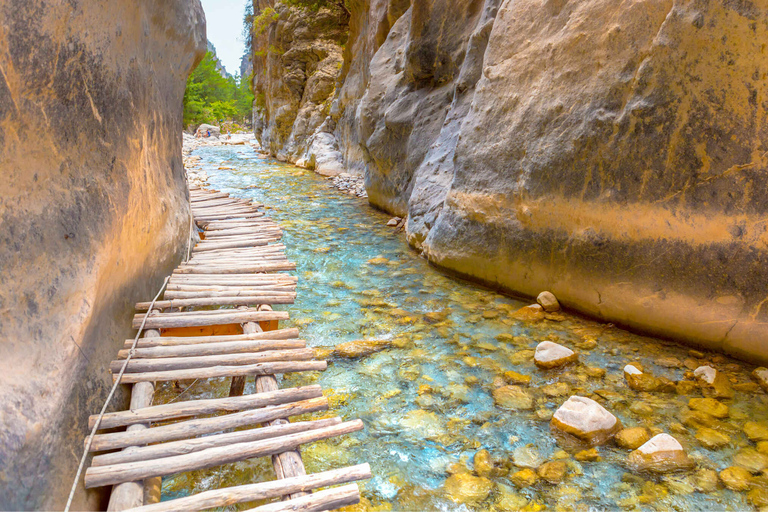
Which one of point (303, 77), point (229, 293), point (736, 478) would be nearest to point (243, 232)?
point (229, 293)

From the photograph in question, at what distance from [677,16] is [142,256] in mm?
3763

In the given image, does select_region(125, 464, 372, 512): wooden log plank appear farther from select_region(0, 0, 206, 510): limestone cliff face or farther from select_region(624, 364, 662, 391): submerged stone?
select_region(624, 364, 662, 391): submerged stone

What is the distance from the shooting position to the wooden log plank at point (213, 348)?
2.43 metres

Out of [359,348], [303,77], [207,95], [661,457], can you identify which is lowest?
[359,348]

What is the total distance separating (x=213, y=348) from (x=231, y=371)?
25cm

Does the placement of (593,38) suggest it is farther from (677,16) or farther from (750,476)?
(750,476)

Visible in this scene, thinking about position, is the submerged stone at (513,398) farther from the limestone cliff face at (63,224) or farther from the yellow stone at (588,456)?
the limestone cliff face at (63,224)

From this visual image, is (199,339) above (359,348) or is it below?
above

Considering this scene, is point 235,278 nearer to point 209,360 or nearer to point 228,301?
point 228,301

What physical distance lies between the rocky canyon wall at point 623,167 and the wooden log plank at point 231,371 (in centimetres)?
235

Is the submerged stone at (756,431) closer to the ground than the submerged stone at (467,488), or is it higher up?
higher up

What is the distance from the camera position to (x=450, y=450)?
2375mm

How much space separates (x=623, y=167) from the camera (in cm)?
334

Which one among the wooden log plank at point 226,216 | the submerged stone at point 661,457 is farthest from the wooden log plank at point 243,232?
the submerged stone at point 661,457
